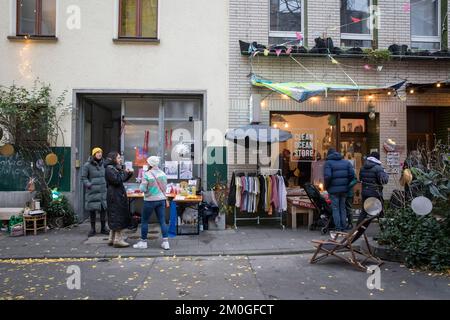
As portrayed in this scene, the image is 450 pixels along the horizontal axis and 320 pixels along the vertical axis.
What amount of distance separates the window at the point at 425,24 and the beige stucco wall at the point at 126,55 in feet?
17.1

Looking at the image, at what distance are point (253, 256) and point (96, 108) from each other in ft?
22.0

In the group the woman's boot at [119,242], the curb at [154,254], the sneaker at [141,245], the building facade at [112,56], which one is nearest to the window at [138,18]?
the building facade at [112,56]

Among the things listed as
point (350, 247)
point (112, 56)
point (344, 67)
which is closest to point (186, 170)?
point (112, 56)

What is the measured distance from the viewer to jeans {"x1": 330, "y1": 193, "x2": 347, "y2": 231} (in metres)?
8.56

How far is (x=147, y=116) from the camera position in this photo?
1055cm

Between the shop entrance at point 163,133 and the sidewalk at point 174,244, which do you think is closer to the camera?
the sidewalk at point 174,244

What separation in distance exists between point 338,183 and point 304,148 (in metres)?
2.39

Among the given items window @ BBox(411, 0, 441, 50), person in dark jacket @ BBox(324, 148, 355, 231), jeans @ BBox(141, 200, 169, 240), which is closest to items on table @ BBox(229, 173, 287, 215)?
person in dark jacket @ BBox(324, 148, 355, 231)

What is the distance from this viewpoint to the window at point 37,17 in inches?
401

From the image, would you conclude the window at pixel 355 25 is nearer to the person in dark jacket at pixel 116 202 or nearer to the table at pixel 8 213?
the person in dark jacket at pixel 116 202

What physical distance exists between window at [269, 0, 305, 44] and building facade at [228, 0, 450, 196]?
0.09 ft

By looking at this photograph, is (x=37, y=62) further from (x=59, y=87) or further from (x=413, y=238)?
(x=413, y=238)

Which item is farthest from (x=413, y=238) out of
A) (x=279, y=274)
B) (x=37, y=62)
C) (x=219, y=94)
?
(x=37, y=62)

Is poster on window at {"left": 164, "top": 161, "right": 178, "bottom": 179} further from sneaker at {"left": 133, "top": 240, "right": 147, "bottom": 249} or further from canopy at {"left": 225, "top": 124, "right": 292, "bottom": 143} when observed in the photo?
sneaker at {"left": 133, "top": 240, "right": 147, "bottom": 249}
